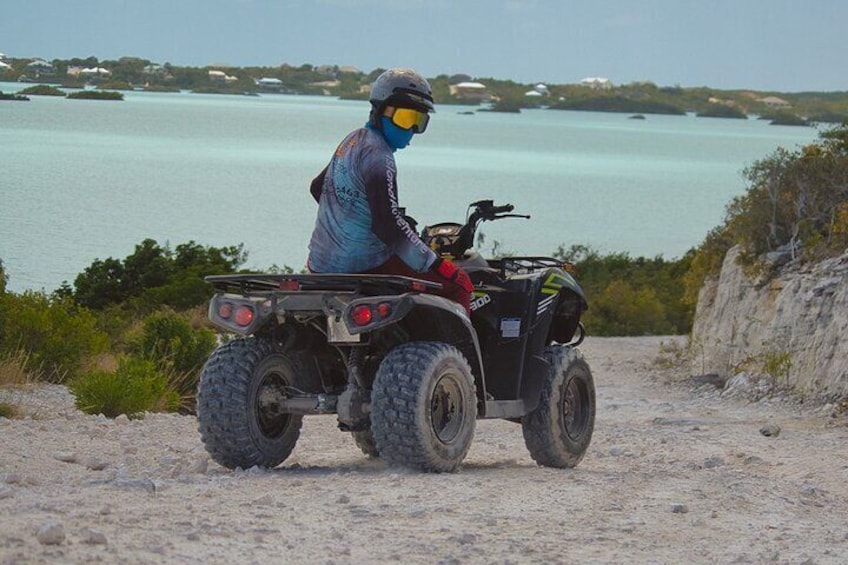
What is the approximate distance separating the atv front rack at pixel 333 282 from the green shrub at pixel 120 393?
395 cm

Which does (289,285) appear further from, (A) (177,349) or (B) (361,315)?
(A) (177,349)

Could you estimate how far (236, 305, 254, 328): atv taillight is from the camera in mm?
8906

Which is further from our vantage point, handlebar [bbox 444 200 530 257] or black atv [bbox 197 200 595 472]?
handlebar [bbox 444 200 530 257]

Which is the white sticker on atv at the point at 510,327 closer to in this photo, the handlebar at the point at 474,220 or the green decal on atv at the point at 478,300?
the green decal on atv at the point at 478,300

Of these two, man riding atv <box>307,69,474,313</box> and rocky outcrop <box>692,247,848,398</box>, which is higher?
man riding atv <box>307,69,474,313</box>

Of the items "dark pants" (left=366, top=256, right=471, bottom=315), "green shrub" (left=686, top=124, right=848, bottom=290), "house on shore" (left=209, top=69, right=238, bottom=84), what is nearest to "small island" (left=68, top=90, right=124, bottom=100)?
"house on shore" (left=209, top=69, right=238, bottom=84)

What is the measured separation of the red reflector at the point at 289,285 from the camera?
29.3ft

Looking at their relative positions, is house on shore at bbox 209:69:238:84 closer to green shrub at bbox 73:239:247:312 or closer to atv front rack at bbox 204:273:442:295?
green shrub at bbox 73:239:247:312

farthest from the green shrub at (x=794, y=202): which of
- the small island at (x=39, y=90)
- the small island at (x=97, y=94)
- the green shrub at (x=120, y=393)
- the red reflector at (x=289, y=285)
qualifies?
the small island at (x=97, y=94)

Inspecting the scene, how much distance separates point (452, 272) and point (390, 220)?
1.63ft

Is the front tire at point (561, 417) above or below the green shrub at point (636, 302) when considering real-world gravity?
above

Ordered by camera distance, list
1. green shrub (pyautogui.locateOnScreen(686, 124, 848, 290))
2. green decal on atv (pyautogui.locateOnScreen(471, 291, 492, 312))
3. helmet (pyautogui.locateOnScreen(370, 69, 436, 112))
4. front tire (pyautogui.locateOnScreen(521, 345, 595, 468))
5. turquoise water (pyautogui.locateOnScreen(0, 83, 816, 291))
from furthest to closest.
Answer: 1. turquoise water (pyautogui.locateOnScreen(0, 83, 816, 291))
2. green shrub (pyautogui.locateOnScreen(686, 124, 848, 290))
3. front tire (pyautogui.locateOnScreen(521, 345, 595, 468))
4. green decal on atv (pyautogui.locateOnScreen(471, 291, 492, 312))
5. helmet (pyautogui.locateOnScreen(370, 69, 436, 112))

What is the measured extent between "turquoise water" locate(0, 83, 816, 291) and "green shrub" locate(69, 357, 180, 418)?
603 inches

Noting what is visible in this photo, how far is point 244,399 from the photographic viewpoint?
901cm
